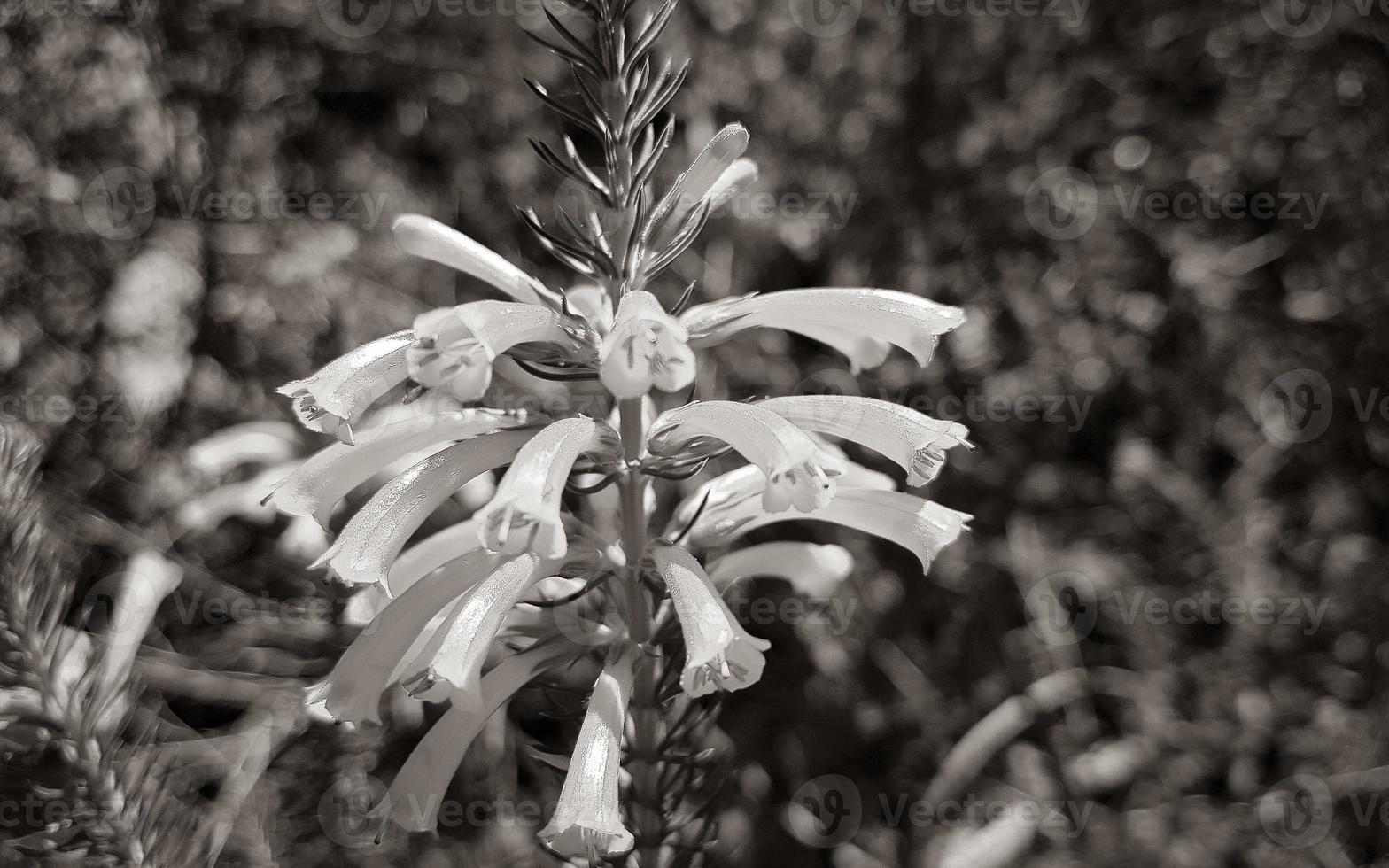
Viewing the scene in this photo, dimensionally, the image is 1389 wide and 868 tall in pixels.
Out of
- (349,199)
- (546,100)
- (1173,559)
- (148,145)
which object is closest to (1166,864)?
(1173,559)

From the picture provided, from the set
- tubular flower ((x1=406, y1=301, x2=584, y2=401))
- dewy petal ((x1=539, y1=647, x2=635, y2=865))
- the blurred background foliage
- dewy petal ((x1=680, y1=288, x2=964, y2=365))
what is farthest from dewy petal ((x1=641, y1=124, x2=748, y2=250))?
the blurred background foliage

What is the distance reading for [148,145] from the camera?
2.50 metres

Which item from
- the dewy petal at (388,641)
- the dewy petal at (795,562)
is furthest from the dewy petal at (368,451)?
the dewy petal at (795,562)

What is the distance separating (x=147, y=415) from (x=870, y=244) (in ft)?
6.47

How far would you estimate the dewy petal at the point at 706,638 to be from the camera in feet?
2.89

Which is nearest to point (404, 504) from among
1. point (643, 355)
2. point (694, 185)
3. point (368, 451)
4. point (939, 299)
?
point (368, 451)

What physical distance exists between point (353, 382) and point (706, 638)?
440 millimetres

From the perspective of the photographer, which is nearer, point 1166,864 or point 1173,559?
point 1166,864

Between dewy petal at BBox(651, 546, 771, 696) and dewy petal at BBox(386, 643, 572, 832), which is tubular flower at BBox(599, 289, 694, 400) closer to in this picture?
dewy petal at BBox(651, 546, 771, 696)

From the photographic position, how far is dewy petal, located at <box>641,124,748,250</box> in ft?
3.25

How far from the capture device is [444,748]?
1.07m

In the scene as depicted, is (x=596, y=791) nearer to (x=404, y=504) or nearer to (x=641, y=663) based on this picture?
(x=641, y=663)

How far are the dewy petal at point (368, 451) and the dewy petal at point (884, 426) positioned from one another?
12.6 inches

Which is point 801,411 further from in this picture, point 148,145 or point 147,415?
point 148,145
